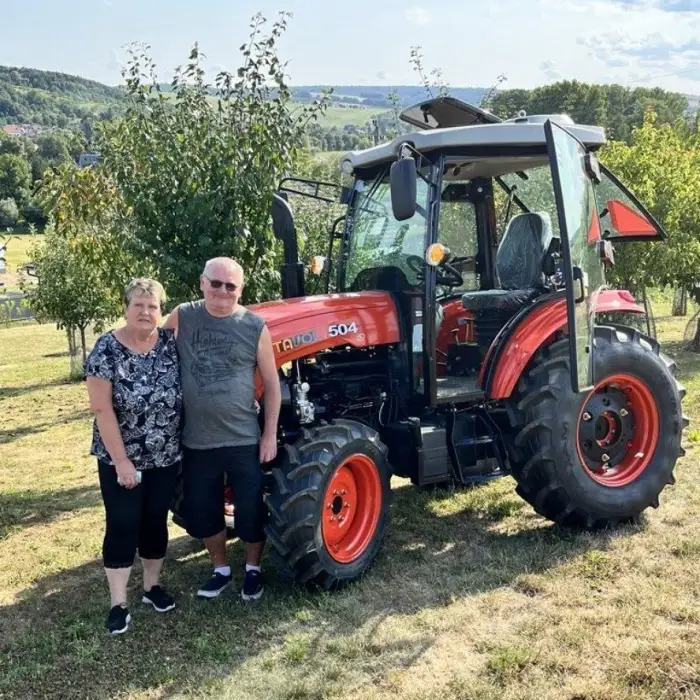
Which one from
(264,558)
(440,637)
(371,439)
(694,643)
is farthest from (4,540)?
(694,643)

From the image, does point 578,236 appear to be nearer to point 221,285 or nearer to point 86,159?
point 221,285

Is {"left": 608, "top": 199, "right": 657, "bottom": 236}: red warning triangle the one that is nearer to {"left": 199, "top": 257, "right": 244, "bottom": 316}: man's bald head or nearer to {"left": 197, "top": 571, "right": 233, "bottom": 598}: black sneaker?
{"left": 199, "top": 257, "right": 244, "bottom": 316}: man's bald head

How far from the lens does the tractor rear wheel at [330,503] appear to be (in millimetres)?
4074

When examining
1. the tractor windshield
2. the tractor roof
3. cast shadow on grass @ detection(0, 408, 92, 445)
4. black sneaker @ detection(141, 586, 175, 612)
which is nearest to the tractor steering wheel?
the tractor windshield

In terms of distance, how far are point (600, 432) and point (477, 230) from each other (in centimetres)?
173

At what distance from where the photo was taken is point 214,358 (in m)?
3.99

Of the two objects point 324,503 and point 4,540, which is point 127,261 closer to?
point 4,540

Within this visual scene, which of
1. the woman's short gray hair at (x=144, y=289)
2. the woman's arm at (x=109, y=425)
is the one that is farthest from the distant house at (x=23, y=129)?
the woman's arm at (x=109, y=425)

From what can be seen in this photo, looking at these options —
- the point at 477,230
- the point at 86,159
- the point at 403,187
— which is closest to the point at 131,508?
the point at 403,187

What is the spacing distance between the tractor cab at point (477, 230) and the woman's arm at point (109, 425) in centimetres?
170

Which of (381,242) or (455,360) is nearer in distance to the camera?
(381,242)

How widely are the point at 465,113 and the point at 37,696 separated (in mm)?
4134

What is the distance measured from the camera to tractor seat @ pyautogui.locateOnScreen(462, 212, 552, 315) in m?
5.33

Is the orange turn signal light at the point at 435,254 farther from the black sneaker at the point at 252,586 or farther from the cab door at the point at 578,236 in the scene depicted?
the black sneaker at the point at 252,586
